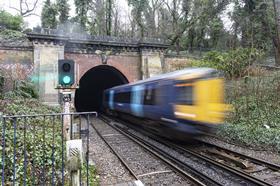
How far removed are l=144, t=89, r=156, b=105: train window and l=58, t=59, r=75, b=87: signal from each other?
4.21 m

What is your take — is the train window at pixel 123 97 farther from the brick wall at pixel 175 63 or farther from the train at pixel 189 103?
the brick wall at pixel 175 63

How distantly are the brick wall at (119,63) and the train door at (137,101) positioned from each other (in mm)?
5801

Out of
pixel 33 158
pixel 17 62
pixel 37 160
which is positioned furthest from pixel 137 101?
pixel 33 158

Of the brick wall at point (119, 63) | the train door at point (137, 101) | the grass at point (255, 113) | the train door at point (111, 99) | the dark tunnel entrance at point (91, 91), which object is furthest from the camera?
the dark tunnel entrance at point (91, 91)

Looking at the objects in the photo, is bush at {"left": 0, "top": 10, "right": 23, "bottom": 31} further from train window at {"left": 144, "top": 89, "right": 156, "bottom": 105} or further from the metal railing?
train window at {"left": 144, "top": 89, "right": 156, "bottom": 105}

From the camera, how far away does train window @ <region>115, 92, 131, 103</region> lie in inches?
561

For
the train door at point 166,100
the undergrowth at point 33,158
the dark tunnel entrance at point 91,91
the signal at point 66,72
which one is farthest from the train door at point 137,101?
the dark tunnel entrance at point 91,91

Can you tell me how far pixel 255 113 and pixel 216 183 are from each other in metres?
6.91

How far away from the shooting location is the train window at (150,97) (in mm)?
10137

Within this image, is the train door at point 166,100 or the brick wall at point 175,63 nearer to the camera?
the train door at point 166,100

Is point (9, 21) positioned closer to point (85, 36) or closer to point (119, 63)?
point (85, 36)

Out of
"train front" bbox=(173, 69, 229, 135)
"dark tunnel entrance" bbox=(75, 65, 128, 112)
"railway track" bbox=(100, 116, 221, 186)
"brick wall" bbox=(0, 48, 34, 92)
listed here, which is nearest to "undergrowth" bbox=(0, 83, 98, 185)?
"railway track" bbox=(100, 116, 221, 186)

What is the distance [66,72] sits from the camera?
6.52m

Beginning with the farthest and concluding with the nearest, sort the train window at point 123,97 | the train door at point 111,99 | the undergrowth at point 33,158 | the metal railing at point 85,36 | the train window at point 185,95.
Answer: the train door at point 111,99 < the metal railing at point 85,36 < the train window at point 123,97 < the train window at point 185,95 < the undergrowth at point 33,158
